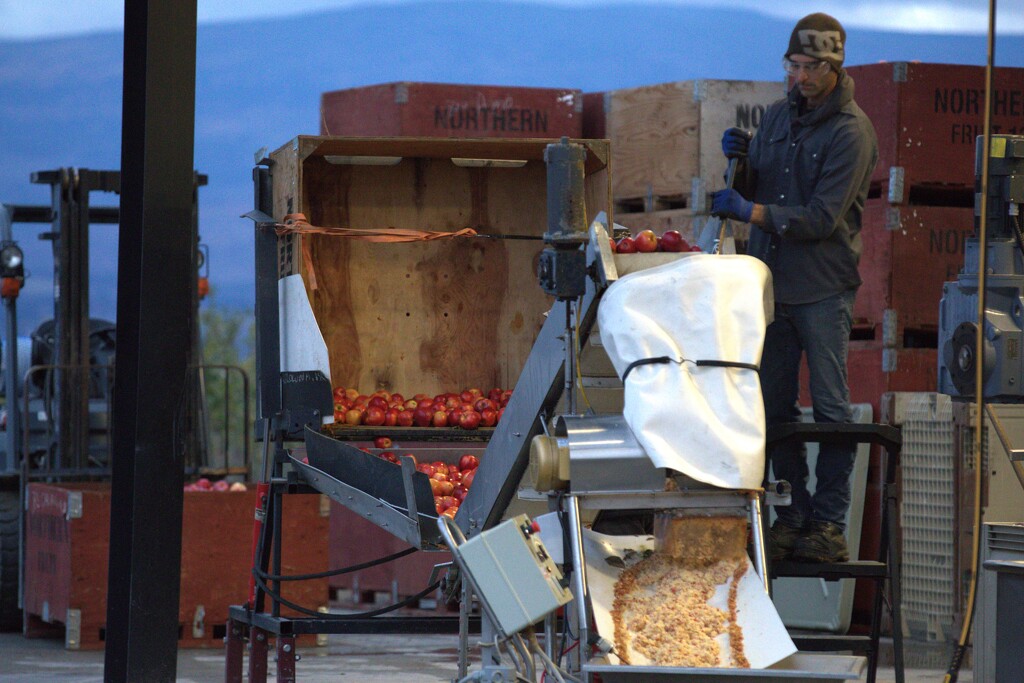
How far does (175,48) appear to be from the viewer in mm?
5809

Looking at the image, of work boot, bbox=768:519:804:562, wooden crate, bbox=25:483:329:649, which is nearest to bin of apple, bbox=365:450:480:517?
work boot, bbox=768:519:804:562

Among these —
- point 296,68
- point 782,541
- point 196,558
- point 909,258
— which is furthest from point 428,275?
point 296,68

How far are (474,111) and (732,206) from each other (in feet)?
16.6

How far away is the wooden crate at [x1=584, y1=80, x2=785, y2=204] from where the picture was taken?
9617 mm

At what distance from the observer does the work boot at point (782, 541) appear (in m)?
5.73

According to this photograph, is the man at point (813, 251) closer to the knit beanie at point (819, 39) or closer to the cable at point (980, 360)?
the knit beanie at point (819, 39)

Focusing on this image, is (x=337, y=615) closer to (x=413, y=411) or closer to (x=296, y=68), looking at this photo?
(x=413, y=411)

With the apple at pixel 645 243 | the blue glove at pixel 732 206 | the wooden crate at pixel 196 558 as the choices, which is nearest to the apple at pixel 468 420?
the blue glove at pixel 732 206

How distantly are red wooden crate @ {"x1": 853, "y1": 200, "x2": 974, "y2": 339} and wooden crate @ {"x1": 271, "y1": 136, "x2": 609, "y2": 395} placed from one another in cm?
274

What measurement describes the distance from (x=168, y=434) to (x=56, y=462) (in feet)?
17.3

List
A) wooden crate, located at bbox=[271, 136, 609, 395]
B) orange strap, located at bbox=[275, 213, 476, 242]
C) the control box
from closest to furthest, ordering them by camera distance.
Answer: the control box
orange strap, located at bbox=[275, 213, 476, 242]
wooden crate, located at bbox=[271, 136, 609, 395]

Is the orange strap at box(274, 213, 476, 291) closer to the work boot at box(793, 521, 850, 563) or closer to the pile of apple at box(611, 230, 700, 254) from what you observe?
the pile of apple at box(611, 230, 700, 254)

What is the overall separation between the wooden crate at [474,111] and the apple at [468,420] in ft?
13.0

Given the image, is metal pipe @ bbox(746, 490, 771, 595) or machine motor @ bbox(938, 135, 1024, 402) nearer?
metal pipe @ bbox(746, 490, 771, 595)
